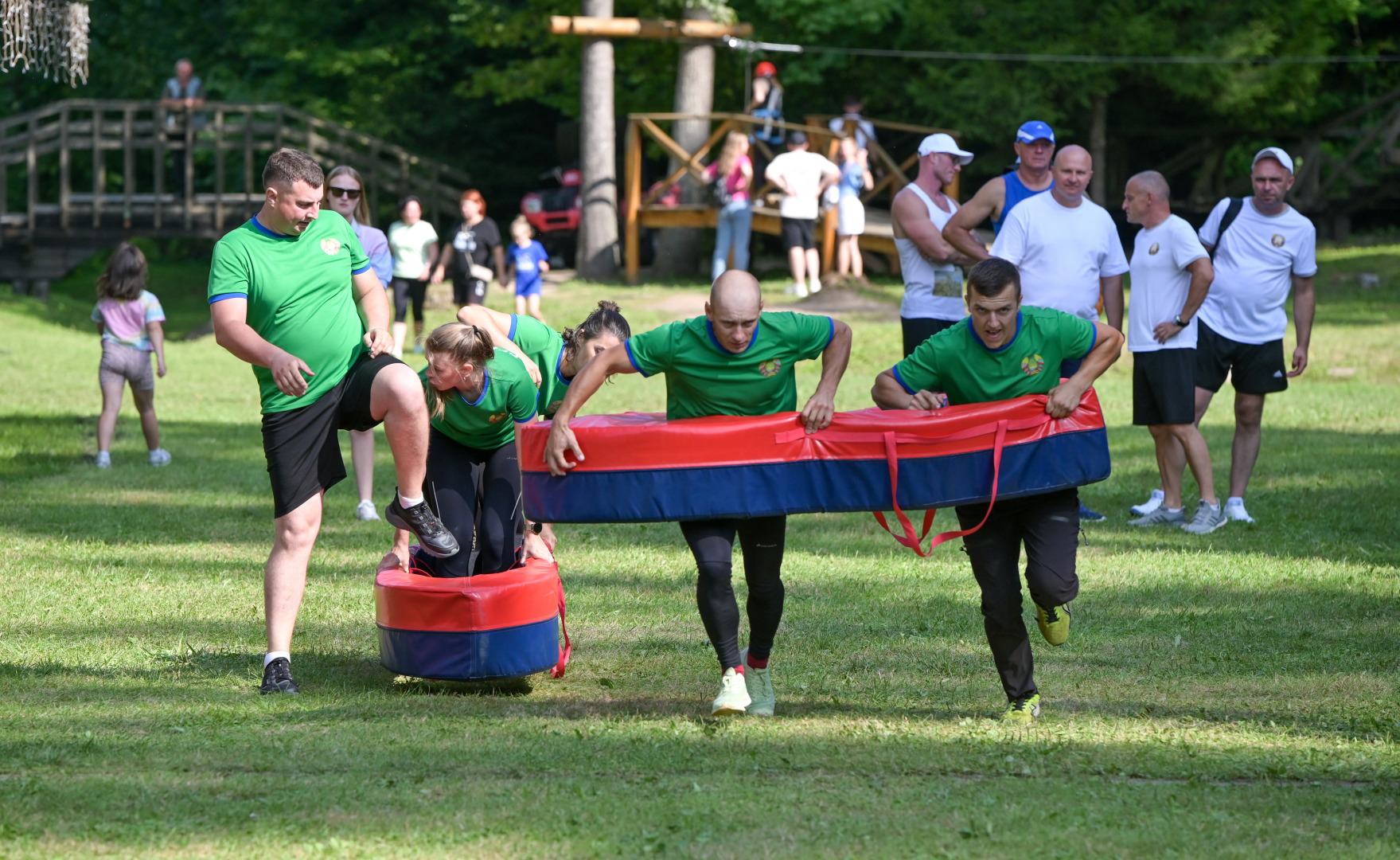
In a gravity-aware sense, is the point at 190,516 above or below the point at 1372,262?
below

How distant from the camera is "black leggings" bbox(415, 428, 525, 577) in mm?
6332

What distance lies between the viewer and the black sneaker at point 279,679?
5910 millimetres

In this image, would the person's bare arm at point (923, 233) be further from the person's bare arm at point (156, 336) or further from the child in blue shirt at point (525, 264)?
the child in blue shirt at point (525, 264)

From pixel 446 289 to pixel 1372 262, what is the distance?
13866 mm

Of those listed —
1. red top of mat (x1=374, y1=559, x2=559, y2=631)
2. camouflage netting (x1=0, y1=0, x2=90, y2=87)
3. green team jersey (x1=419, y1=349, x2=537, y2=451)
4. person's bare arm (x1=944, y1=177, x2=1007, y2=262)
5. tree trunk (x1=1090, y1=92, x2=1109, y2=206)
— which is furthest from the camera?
tree trunk (x1=1090, y1=92, x2=1109, y2=206)

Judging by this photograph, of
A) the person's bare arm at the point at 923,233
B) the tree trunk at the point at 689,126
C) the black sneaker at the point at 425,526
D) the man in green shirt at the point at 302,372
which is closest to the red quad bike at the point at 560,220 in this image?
the tree trunk at the point at 689,126

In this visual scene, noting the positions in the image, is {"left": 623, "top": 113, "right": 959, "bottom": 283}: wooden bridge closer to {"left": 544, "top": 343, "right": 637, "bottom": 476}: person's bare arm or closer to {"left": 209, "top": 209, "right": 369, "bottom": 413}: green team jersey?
{"left": 209, "top": 209, "right": 369, "bottom": 413}: green team jersey

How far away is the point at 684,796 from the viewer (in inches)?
185

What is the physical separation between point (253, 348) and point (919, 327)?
4553 millimetres

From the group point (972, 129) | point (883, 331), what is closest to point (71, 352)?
point (883, 331)

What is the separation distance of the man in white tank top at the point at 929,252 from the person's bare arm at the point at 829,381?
3.29 meters

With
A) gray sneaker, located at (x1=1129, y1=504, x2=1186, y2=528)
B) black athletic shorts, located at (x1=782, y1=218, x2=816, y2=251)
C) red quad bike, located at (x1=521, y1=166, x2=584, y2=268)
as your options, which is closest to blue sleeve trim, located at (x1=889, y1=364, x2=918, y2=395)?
gray sneaker, located at (x1=1129, y1=504, x2=1186, y2=528)

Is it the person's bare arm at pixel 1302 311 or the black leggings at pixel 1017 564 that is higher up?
the person's bare arm at pixel 1302 311

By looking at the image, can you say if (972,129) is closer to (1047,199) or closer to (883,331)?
(883,331)
